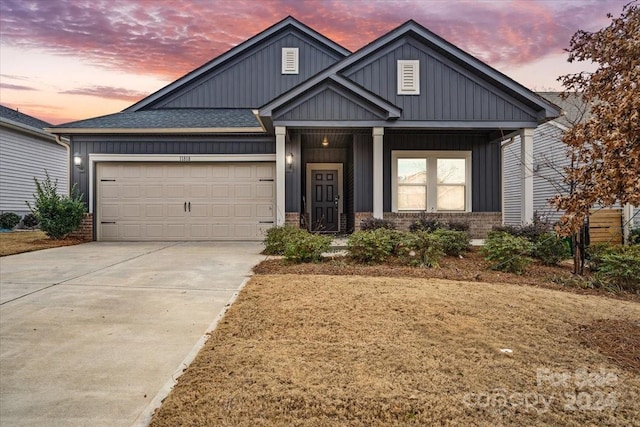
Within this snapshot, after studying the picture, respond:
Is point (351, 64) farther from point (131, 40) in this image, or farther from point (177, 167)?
point (131, 40)

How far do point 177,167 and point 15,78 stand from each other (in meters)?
10.6

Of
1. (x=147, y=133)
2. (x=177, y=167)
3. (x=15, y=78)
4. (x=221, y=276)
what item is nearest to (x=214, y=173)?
(x=177, y=167)

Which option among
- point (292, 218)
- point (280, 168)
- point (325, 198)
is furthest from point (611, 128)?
point (325, 198)

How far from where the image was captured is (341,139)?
1187cm

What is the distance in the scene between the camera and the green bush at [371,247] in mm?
6570

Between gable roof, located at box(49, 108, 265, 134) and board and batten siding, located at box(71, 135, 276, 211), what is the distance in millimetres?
307

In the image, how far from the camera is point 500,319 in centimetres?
362

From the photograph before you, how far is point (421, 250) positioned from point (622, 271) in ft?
9.47

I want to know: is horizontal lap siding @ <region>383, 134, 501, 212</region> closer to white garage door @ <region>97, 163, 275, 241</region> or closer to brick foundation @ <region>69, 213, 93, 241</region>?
white garage door @ <region>97, 163, 275, 241</region>

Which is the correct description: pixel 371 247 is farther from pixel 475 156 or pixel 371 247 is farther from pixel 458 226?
pixel 475 156

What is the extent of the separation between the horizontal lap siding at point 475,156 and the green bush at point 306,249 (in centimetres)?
450

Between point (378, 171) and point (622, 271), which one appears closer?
point (622, 271)

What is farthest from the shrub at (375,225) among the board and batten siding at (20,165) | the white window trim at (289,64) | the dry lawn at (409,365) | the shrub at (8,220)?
the shrub at (8,220)

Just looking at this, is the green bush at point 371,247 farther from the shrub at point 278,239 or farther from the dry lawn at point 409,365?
the dry lawn at point 409,365
